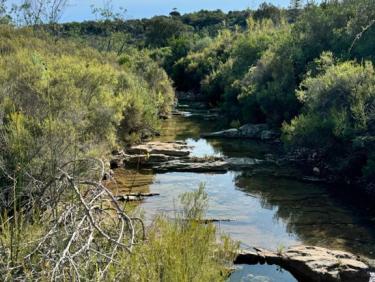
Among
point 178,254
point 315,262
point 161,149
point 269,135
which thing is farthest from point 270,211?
point 269,135

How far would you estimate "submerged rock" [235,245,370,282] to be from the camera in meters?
10.7

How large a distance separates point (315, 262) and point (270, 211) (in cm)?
494

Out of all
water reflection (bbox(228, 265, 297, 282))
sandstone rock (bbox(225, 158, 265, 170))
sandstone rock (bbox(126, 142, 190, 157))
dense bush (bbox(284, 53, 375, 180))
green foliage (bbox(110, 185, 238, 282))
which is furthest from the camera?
sandstone rock (bbox(126, 142, 190, 157))

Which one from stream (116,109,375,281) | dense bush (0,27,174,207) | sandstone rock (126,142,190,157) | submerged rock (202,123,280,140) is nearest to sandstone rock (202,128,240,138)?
submerged rock (202,123,280,140)

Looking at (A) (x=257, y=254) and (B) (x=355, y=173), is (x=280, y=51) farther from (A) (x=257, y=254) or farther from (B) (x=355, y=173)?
(A) (x=257, y=254)

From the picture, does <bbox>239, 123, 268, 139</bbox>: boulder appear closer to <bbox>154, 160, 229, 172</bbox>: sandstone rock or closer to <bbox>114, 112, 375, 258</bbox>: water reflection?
<bbox>154, 160, 229, 172</bbox>: sandstone rock

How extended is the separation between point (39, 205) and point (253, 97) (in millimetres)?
27819

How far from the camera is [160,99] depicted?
35.7m

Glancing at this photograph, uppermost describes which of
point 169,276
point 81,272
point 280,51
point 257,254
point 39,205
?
point 280,51

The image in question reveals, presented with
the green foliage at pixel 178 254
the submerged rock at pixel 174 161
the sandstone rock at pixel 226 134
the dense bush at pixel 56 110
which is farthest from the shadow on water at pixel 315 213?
the sandstone rock at pixel 226 134

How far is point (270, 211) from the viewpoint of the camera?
16.0 meters

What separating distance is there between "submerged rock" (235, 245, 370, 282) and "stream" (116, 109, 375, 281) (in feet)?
0.88

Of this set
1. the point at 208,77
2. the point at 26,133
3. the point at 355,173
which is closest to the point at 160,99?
the point at 208,77

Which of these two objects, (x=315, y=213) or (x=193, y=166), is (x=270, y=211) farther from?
(x=193, y=166)
